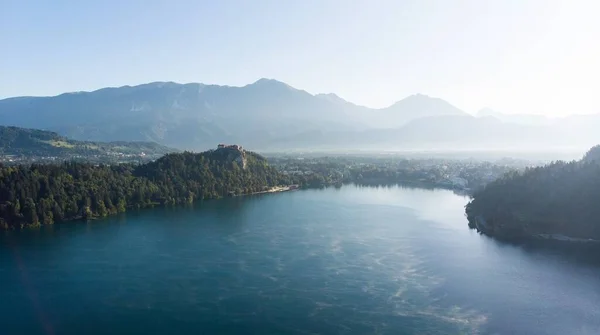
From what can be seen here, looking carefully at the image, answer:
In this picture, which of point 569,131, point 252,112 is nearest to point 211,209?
point 569,131

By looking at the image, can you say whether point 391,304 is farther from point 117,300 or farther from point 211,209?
point 211,209

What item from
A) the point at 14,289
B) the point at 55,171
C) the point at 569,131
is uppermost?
the point at 569,131

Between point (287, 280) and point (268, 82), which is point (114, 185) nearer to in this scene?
point (287, 280)

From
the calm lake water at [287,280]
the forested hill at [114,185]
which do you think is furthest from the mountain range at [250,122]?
the calm lake water at [287,280]

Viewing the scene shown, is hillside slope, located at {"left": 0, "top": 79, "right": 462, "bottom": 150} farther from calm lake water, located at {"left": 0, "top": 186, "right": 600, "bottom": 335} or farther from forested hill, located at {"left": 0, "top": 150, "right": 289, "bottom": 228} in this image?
calm lake water, located at {"left": 0, "top": 186, "right": 600, "bottom": 335}

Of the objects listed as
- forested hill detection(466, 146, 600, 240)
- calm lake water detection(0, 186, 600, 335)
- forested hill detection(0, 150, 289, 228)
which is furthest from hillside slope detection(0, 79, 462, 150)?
forested hill detection(466, 146, 600, 240)

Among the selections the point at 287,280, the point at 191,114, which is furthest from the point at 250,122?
the point at 287,280

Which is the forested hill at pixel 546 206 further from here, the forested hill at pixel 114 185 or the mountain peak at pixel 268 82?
the mountain peak at pixel 268 82
